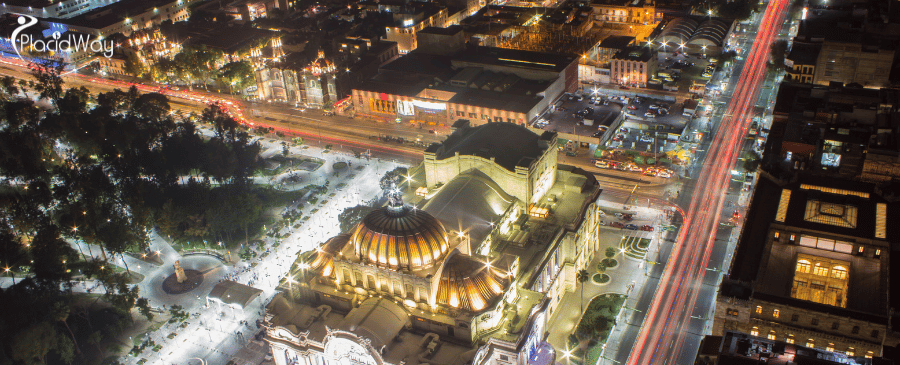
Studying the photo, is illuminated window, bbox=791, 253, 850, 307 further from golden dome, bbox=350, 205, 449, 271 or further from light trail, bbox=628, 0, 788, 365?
golden dome, bbox=350, 205, 449, 271

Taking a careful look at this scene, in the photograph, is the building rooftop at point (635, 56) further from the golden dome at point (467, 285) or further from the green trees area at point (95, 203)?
the golden dome at point (467, 285)

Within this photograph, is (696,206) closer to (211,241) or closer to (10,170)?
(211,241)

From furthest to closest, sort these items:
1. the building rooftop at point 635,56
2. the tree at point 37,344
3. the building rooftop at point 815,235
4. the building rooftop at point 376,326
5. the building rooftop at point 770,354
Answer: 1. the building rooftop at point 635,56
2. the tree at point 37,344
3. the building rooftop at point 815,235
4. the building rooftop at point 376,326
5. the building rooftop at point 770,354

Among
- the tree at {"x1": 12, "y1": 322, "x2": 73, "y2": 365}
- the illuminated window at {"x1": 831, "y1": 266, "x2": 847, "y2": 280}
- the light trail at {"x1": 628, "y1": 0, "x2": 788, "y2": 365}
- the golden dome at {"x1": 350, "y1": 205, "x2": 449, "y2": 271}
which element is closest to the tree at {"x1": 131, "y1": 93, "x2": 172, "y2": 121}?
the tree at {"x1": 12, "y1": 322, "x2": 73, "y2": 365}

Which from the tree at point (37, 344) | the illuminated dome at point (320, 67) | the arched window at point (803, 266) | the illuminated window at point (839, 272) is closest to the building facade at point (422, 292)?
the tree at point (37, 344)

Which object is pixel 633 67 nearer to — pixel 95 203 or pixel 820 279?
pixel 820 279

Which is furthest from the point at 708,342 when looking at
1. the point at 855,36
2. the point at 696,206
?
the point at 855,36
